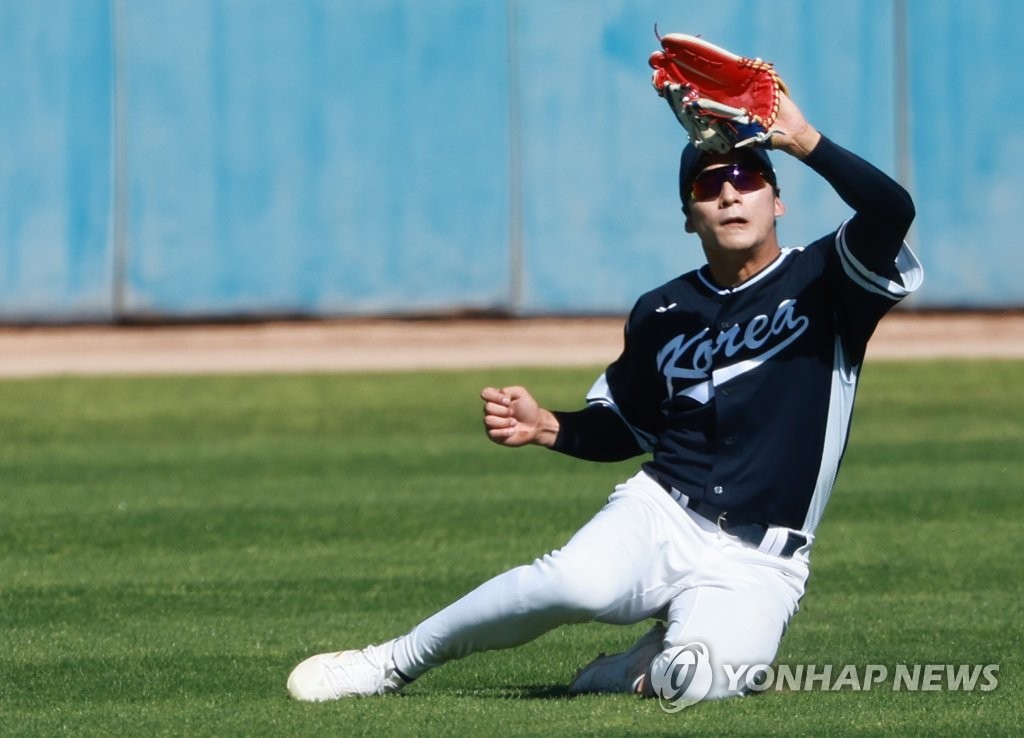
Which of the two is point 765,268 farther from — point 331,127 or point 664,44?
point 331,127

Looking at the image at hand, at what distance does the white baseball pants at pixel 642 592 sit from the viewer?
3768 mm

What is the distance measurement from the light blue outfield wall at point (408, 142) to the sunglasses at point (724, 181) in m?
9.59

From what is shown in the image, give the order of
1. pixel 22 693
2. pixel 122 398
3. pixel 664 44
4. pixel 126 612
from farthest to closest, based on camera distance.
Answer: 1. pixel 122 398
2. pixel 126 612
3. pixel 22 693
4. pixel 664 44

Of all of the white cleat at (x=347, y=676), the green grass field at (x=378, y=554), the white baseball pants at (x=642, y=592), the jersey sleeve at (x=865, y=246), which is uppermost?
the jersey sleeve at (x=865, y=246)

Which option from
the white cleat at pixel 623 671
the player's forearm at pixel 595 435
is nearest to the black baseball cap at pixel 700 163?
the player's forearm at pixel 595 435

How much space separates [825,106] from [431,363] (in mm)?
3889

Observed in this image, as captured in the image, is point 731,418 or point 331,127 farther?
point 331,127

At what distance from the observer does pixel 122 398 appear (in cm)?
1092

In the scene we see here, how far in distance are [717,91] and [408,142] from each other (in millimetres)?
10004

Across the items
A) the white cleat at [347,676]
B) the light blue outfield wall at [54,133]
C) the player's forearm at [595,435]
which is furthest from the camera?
the light blue outfield wall at [54,133]

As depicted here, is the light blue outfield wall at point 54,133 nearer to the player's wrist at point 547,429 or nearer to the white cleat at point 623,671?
the player's wrist at point 547,429

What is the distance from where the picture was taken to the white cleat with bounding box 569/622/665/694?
397 centimetres

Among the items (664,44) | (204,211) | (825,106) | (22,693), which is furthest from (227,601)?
(825,106)

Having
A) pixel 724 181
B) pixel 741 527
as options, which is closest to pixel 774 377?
pixel 741 527
